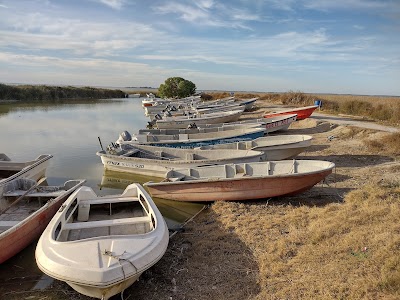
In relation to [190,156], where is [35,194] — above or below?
below

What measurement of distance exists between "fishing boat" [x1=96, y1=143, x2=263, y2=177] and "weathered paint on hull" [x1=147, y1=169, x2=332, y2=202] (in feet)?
5.29

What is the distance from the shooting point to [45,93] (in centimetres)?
5834

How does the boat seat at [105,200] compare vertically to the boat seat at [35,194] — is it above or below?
above

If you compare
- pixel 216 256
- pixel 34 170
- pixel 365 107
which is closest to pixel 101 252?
pixel 216 256

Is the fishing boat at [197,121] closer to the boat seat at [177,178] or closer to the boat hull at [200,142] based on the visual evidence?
the boat hull at [200,142]

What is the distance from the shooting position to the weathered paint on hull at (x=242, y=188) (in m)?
8.44

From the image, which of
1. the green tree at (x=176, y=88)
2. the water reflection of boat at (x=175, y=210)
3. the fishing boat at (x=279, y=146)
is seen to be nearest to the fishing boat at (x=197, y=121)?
the fishing boat at (x=279, y=146)

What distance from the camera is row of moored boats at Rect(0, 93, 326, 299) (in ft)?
15.1

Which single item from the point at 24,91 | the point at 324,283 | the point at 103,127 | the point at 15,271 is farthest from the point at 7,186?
the point at 24,91

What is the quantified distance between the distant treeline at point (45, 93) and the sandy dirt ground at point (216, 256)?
5573 centimetres

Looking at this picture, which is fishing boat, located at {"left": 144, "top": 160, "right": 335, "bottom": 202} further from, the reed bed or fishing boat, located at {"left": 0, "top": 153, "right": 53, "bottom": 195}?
the reed bed

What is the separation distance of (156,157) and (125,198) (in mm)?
6122

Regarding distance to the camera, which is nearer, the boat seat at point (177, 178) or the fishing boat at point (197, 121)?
the boat seat at point (177, 178)

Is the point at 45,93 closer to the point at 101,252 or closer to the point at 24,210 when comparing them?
the point at 24,210
